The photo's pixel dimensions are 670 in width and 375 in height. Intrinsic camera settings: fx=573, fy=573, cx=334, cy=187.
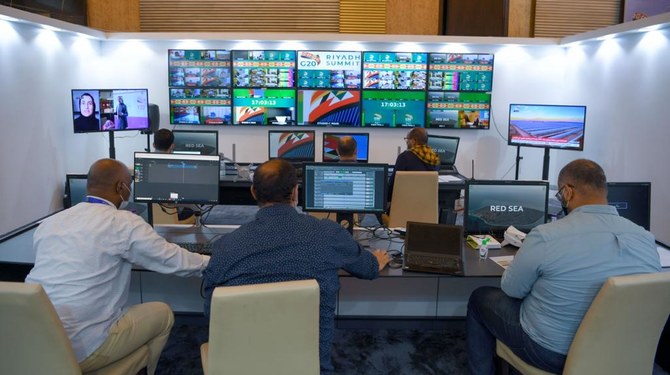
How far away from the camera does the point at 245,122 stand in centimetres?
776

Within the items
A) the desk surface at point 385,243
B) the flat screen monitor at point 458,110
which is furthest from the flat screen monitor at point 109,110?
the flat screen monitor at point 458,110

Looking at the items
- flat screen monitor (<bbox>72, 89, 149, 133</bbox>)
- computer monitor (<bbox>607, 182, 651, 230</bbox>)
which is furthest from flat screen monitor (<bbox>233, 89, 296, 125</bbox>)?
computer monitor (<bbox>607, 182, 651, 230</bbox>)

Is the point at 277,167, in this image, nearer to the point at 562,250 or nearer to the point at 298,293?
the point at 298,293

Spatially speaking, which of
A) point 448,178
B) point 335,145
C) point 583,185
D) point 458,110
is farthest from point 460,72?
point 583,185

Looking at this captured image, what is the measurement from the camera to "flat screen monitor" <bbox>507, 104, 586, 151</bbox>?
6.57 meters

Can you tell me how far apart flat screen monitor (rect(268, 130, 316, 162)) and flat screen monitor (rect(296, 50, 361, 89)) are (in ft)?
→ 6.12

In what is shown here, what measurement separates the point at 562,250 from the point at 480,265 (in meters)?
0.74

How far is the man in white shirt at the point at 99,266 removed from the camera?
2375 millimetres

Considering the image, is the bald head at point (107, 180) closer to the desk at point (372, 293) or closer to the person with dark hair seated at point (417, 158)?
the desk at point (372, 293)

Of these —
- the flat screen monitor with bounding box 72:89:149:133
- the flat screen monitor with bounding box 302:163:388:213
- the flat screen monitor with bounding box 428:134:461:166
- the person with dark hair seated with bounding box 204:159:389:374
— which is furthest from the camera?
the flat screen monitor with bounding box 428:134:461:166

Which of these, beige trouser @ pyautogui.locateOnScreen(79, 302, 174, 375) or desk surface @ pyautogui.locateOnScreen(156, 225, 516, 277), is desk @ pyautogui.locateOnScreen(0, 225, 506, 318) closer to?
desk surface @ pyautogui.locateOnScreen(156, 225, 516, 277)

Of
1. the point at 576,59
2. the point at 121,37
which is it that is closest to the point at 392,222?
the point at 576,59

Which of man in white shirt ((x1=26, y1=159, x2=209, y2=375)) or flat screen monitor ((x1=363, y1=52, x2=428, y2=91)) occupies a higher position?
flat screen monitor ((x1=363, y1=52, x2=428, y2=91))

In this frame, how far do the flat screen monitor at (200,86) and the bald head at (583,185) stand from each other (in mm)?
5784
